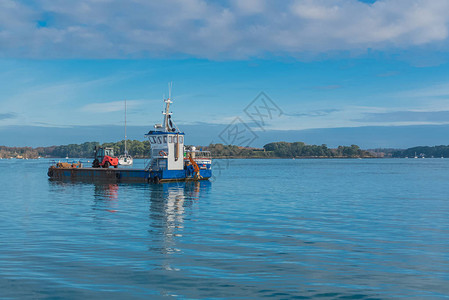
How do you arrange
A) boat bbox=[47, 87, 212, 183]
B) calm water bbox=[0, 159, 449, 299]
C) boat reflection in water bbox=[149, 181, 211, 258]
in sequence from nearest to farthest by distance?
calm water bbox=[0, 159, 449, 299]
boat reflection in water bbox=[149, 181, 211, 258]
boat bbox=[47, 87, 212, 183]

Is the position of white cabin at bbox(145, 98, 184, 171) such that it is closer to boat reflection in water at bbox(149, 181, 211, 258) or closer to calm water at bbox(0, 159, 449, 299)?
boat reflection in water at bbox(149, 181, 211, 258)

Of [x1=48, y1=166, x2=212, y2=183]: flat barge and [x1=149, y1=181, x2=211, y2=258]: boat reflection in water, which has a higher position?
[x1=48, y1=166, x2=212, y2=183]: flat barge

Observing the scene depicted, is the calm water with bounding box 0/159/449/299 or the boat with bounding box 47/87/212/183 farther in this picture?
the boat with bounding box 47/87/212/183

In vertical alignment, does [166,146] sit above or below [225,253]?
above

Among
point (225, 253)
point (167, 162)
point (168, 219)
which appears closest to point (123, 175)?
point (167, 162)

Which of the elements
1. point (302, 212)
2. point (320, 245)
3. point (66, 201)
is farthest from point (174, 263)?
point (66, 201)

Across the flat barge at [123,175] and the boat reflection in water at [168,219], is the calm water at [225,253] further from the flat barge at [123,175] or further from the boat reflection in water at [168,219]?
the flat barge at [123,175]

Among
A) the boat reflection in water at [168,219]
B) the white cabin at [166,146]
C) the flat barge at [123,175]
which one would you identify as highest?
the white cabin at [166,146]

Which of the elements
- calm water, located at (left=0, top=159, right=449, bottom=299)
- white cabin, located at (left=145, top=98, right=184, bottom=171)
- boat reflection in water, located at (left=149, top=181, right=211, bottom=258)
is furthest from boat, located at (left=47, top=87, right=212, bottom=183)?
calm water, located at (left=0, top=159, right=449, bottom=299)

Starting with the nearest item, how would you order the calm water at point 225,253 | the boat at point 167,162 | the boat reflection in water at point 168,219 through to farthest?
the calm water at point 225,253
the boat reflection in water at point 168,219
the boat at point 167,162

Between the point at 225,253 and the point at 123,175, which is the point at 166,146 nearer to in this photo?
the point at 123,175

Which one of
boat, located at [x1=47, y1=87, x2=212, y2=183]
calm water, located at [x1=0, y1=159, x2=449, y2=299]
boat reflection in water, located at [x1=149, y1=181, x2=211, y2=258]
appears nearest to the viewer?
calm water, located at [x1=0, y1=159, x2=449, y2=299]

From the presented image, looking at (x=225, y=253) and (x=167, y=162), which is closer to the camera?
(x=225, y=253)

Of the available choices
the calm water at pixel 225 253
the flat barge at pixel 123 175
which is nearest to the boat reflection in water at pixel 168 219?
the calm water at pixel 225 253
